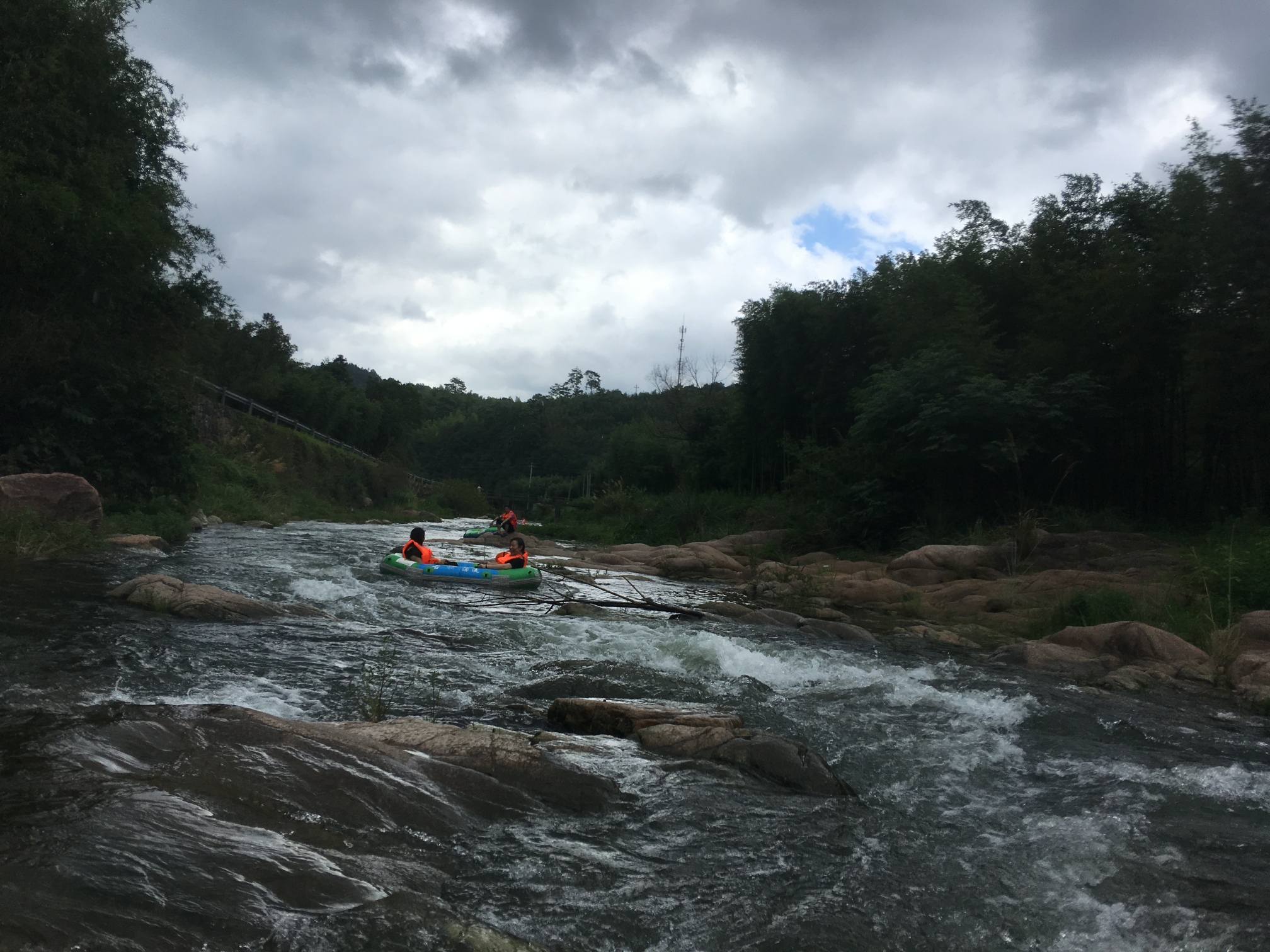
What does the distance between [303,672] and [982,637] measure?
8.46 m

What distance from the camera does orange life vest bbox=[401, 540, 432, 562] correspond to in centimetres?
1420

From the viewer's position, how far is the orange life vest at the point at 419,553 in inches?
559

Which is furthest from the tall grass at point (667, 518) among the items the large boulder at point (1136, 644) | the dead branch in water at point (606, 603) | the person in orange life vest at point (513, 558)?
the large boulder at point (1136, 644)

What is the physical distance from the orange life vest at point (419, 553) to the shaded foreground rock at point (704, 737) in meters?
8.66

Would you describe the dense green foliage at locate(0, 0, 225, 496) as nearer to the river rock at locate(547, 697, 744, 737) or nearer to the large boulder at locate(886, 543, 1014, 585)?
the river rock at locate(547, 697, 744, 737)

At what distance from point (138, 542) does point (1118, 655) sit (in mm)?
14608

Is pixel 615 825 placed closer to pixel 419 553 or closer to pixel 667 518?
pixel 419 553

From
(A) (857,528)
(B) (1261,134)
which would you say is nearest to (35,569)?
(A) (857,528)

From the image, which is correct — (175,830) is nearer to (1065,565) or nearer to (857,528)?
(1065,565)

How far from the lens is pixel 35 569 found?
10.4 meters

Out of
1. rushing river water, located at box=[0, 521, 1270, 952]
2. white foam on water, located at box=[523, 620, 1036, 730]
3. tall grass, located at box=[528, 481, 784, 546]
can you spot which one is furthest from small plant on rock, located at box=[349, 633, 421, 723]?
tall grass, located at box=[528, 481, 784, 546]

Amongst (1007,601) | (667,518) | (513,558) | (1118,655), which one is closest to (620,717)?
(1118,655)

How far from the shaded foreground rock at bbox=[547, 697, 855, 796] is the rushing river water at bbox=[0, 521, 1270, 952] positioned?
0.41ft

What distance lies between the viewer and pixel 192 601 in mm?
8625
